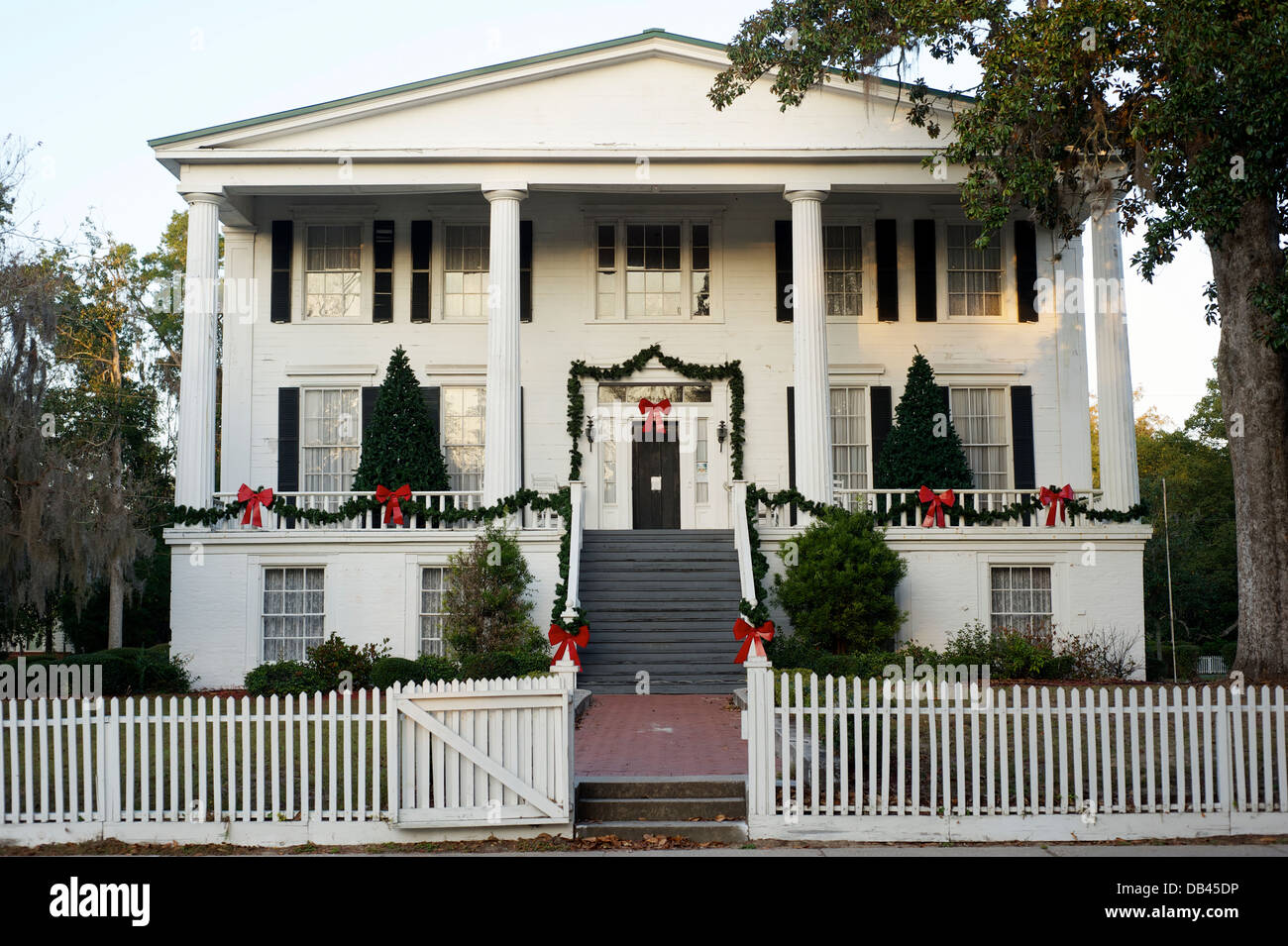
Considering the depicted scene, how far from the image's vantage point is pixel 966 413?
23969 millimetres

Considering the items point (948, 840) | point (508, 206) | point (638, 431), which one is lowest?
point (948, 840)

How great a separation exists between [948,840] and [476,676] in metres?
9.07

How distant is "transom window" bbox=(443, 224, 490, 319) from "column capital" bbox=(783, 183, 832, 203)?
6305 mm

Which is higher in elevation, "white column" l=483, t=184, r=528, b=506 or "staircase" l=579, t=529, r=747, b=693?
"white column" l=483, t=184, r=528, b=506

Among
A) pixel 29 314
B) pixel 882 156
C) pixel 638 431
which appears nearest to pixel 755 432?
pixel 638 431

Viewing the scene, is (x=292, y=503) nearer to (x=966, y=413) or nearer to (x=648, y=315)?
(x=648, y=315)

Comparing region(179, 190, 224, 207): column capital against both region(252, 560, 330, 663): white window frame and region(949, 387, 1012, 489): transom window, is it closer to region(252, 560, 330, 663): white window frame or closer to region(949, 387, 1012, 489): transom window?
region(252, 560, 330, 663): white window frame

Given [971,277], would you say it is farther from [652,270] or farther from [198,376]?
[198,376]

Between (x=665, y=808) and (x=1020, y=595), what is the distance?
502 inches

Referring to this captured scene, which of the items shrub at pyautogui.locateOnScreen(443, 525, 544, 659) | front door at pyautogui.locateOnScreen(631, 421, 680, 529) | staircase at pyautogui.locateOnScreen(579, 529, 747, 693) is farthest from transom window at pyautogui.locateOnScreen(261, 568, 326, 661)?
front door at pyautogui.locateOnScreen(631, 421, 680, 529)

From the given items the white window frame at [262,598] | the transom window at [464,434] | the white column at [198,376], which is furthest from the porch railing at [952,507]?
the white column at [198,376]

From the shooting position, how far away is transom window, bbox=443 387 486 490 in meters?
23.6

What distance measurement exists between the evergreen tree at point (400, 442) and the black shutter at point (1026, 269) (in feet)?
39.2

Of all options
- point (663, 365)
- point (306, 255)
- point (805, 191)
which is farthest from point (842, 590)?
point (306, 255)
